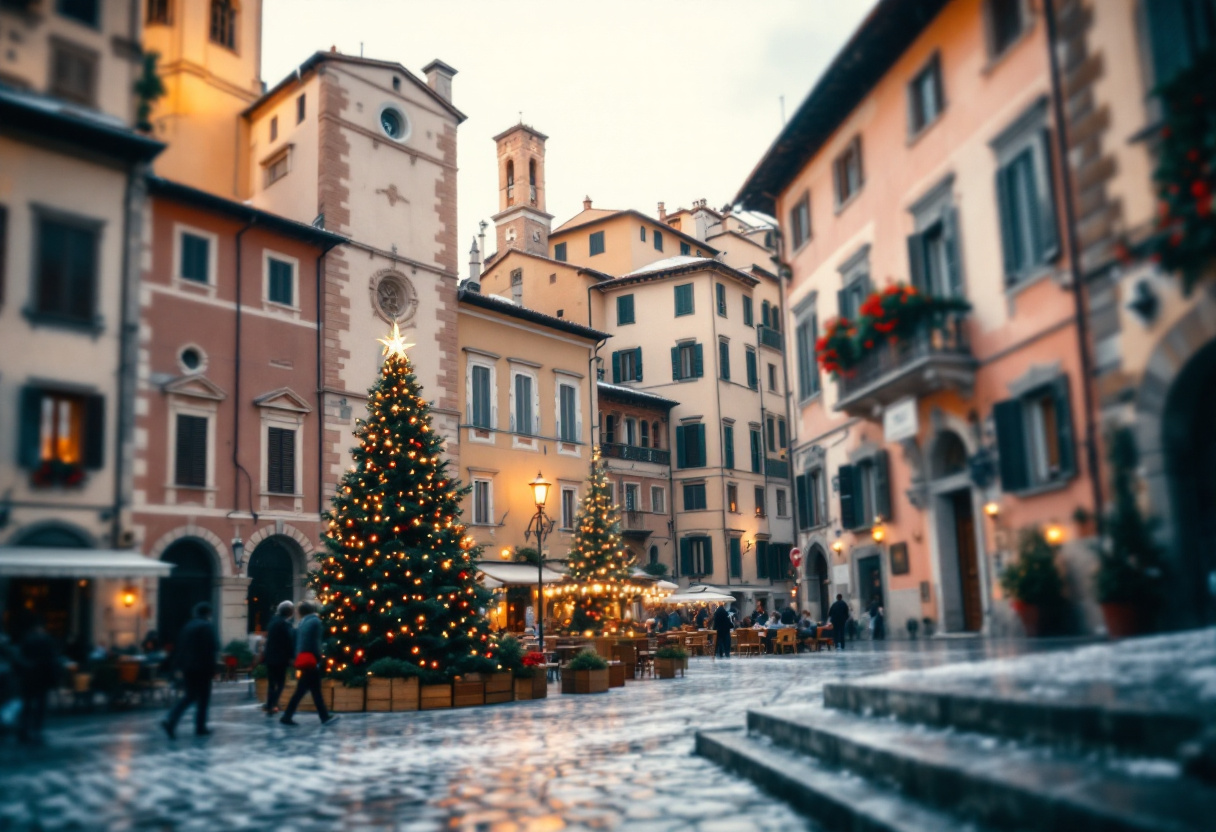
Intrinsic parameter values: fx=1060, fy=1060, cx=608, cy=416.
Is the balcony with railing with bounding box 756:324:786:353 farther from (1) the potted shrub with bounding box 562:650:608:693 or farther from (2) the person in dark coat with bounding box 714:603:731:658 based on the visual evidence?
(1) the potted shrub with bounding box 562:650:608:693

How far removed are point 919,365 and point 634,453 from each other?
4216 centimetres

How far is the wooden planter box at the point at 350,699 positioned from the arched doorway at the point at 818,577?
7397mm

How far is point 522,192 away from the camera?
5716 cm

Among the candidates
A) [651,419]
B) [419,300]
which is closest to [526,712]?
[419,300]

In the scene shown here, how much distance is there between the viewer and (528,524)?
127ft

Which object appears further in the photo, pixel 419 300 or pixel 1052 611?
pixel 419 300

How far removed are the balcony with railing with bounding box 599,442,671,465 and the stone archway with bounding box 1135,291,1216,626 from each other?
4179cm

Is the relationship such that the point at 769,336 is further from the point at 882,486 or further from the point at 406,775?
the point at 406,775

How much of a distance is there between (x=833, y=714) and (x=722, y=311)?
4497 centimetres

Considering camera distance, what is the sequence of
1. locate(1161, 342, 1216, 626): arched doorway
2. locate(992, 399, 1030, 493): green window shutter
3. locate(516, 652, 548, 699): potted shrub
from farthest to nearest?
locate(516, 652, 548, 699): potted shrub < locate(992, 399, 1030, 493): green window shutter < locate(1161, 342, 1216, 626): arched doorway

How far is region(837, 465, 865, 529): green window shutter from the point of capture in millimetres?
8971

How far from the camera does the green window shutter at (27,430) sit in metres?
5.70

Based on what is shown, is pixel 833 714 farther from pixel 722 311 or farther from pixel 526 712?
pixel 722 311

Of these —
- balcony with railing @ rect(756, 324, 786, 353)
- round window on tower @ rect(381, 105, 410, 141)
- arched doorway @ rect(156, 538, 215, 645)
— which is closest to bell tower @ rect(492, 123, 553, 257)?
balcony with railing @ rect(756, 324, 786, 353)
